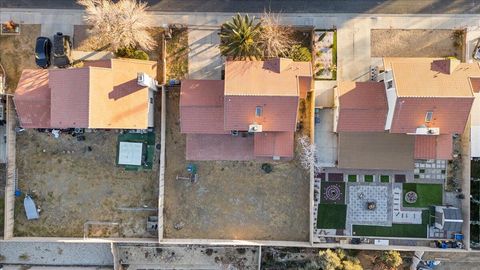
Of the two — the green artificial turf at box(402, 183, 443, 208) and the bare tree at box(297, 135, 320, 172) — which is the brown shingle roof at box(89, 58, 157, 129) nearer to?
the bare tree at box(297, 135, 320, 172)

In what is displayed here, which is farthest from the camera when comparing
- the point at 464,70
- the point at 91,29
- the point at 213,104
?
the point at 91,29

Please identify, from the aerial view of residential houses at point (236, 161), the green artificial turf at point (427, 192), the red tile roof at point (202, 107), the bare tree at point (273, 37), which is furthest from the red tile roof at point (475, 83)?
the red tile roof at point (202, 107)

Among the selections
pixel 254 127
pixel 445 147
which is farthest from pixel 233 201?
pixel 445 147

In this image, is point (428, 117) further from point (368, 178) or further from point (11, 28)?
point (11, 28)

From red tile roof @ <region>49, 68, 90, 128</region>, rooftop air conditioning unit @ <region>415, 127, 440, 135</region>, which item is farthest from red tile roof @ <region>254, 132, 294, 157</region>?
red tile roof @ <region>49, 68, 90, 128</region>

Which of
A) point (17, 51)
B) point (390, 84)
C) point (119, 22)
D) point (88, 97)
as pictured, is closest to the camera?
point (88, 97)

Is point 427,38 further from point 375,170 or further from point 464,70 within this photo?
point 375,170

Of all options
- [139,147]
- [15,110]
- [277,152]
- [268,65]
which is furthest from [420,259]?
[15,110]
